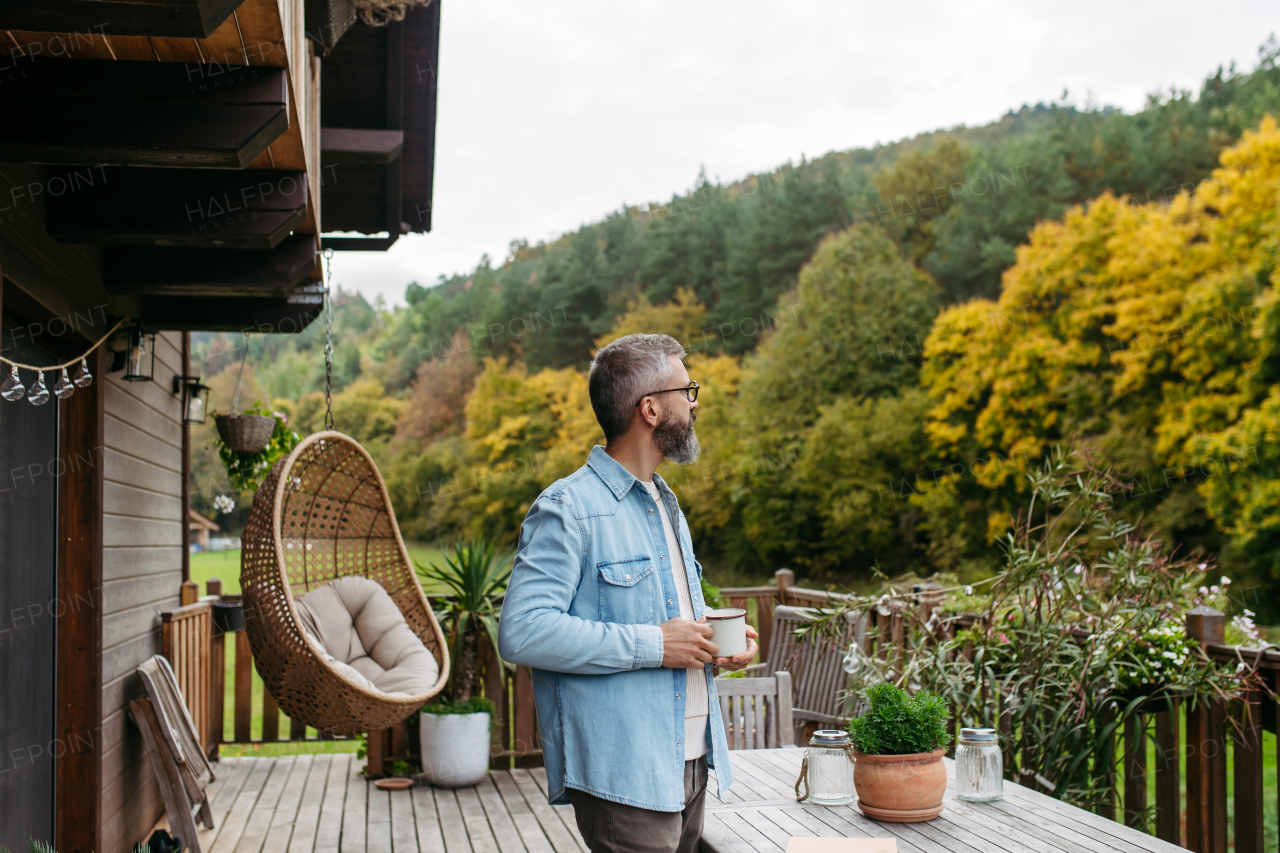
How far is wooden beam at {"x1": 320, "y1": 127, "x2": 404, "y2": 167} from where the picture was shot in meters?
3.77

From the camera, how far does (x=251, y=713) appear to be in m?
5.40

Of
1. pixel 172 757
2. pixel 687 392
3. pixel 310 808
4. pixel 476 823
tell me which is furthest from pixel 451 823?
pixel 687 392

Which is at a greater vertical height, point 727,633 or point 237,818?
point 727,633

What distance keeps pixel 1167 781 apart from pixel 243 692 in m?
4.36

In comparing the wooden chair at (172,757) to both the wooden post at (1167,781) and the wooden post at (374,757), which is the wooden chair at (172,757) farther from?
the wooden post at (1167,781)

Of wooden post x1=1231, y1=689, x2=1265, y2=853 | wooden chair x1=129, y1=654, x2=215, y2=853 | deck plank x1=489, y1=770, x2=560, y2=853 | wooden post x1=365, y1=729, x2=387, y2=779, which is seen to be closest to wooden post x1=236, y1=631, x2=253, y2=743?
wooden post x1=365, y1=729, x2=387, y2=779

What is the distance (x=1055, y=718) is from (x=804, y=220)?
1977cm

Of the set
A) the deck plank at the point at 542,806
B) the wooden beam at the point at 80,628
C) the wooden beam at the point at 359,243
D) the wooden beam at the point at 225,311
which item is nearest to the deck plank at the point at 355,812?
the deck plank at the point at 542,806

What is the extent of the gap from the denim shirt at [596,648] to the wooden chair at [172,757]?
102 inches

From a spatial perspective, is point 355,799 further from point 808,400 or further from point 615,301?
point 615,301

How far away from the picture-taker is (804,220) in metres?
21.7

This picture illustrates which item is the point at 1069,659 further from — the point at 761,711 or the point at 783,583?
the point at 783,583

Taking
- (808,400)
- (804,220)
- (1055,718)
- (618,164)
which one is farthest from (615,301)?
(1055,718)

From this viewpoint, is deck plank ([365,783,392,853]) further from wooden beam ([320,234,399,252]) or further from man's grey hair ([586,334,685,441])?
man's grey hair ([586,334,685,441])
